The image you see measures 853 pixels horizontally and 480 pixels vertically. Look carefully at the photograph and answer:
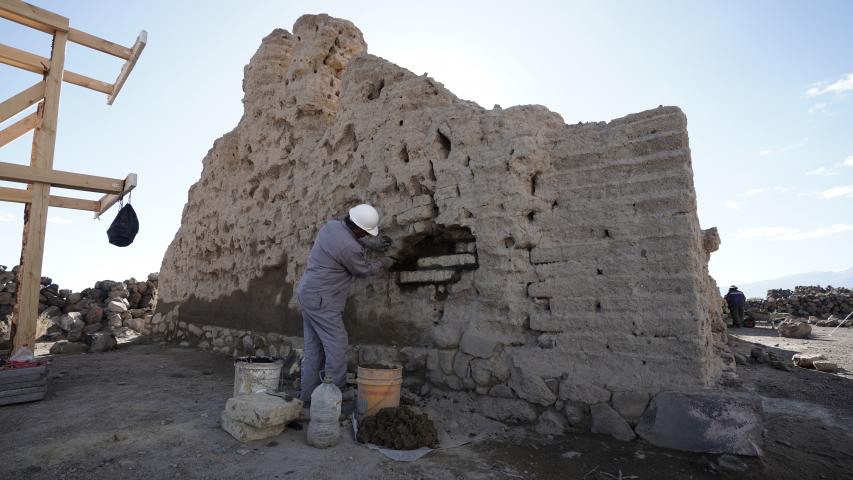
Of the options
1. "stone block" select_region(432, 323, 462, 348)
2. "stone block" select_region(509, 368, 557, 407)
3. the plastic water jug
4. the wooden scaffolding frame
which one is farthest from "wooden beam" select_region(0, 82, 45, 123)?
"stone block" select_region(509, 368, 557, 407)

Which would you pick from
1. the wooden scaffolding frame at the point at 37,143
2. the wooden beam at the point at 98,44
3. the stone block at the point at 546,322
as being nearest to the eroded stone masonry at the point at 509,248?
the stone block at the point at 546,322

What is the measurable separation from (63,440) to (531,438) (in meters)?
2.76

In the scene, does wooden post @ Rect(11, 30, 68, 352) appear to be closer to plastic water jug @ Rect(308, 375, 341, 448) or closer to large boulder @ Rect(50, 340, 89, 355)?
large boulder @ Rect(50, 340, 89, 355)

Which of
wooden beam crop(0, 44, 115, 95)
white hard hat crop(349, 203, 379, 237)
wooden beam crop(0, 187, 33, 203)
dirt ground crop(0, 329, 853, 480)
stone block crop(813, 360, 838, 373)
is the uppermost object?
wooden beam crop(0, 44, 115, 95)

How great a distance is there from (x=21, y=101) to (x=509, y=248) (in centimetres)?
521

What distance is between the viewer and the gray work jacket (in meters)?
3.40

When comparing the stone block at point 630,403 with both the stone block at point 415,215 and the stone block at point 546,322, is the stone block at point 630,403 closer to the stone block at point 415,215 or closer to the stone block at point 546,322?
the stone block at point 546,322

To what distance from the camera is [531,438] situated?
2812 mm

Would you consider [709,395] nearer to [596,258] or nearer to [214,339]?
[596,258]

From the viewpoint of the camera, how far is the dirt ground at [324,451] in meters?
2.30

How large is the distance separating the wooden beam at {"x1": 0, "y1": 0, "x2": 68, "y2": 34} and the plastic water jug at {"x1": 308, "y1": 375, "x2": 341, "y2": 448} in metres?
5.11

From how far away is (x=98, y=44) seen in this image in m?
5.33

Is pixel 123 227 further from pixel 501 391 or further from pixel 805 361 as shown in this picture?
pixel 805 361

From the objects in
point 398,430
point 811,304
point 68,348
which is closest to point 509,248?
point 398,430
